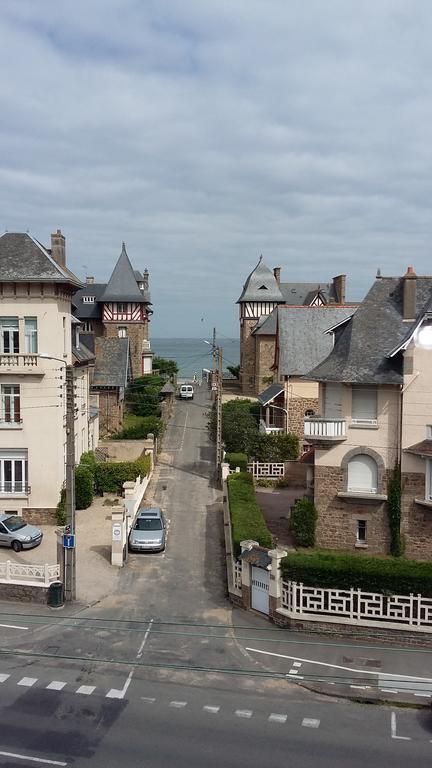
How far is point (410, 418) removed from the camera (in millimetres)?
24359

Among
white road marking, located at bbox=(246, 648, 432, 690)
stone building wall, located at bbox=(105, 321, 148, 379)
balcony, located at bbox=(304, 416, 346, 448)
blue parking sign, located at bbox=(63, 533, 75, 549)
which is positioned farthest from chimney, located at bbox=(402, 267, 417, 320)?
stone building wall, located at bbox=(105, 321, 148, 379)

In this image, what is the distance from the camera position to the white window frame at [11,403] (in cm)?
2944

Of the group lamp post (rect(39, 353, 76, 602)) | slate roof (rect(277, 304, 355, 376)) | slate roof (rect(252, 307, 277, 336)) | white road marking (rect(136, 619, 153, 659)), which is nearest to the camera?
white road marking (rect(136, 619, 153, 659))

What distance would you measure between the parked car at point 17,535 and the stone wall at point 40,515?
7.63 feet

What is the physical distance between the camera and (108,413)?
1939 inches

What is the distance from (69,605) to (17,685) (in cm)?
552

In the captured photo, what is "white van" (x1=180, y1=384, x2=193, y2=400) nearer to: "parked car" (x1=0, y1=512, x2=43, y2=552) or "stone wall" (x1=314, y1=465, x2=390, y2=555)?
"parked car" (x1=0, y1=512, x2=43, y2=552)

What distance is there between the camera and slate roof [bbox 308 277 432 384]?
25.0 metres

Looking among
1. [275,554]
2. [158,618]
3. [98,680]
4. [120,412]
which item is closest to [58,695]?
[98,680]

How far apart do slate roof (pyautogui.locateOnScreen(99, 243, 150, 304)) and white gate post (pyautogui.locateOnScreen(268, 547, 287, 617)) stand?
50681mm

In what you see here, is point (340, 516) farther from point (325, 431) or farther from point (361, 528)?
point (325, 431)

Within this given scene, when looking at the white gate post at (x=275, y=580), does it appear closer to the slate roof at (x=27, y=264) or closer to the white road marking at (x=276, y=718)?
the white road marking at (x=276, y=718)

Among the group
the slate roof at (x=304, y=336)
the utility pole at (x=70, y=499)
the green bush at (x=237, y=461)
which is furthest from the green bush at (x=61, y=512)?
the slate roof at (x=304, y=336)

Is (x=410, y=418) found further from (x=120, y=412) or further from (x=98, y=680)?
(x=120, y=412)
